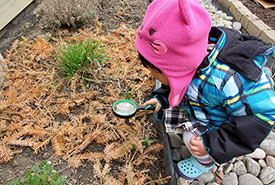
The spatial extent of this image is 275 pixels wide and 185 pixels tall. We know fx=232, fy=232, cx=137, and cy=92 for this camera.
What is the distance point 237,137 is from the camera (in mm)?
1237

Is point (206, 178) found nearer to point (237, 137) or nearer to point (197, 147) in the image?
point (197, 147)

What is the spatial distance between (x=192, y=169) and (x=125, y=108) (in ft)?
2.19

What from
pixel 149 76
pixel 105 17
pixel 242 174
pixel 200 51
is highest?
pixel 200 51

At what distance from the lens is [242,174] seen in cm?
171

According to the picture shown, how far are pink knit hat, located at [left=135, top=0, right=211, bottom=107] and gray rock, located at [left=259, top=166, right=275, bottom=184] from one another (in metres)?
1.05

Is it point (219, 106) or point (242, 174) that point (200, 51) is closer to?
point (219, 106)

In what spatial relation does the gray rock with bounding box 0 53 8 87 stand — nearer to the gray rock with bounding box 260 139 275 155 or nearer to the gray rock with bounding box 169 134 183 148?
the gray rock with bounding box 169 134 183 148

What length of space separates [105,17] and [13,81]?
54.2 inches

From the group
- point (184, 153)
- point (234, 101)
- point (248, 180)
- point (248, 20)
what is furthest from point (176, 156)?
point (248, 20)

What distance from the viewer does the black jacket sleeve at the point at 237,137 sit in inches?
46.8

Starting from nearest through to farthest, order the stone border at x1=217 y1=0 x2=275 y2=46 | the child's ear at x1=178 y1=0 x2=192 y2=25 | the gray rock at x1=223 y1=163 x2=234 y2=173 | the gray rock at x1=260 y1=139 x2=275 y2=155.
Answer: the child's ear at x1=178 y1=0 x2=192 y2=25, the gray rock at x1=223 y1=163 x2=234 y2=173, the gray rock at x1=260 y1=139 x2=275 y2=155, the stone border at x1=217 y1=0 x2=275 y2=46

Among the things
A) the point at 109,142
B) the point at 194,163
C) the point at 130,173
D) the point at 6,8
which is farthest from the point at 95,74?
the point at 6,8

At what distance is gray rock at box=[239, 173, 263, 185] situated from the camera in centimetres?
164

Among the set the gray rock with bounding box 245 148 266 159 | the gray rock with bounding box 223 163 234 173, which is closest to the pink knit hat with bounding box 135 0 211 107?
the gray rock with bounding box 223 163 234 173
